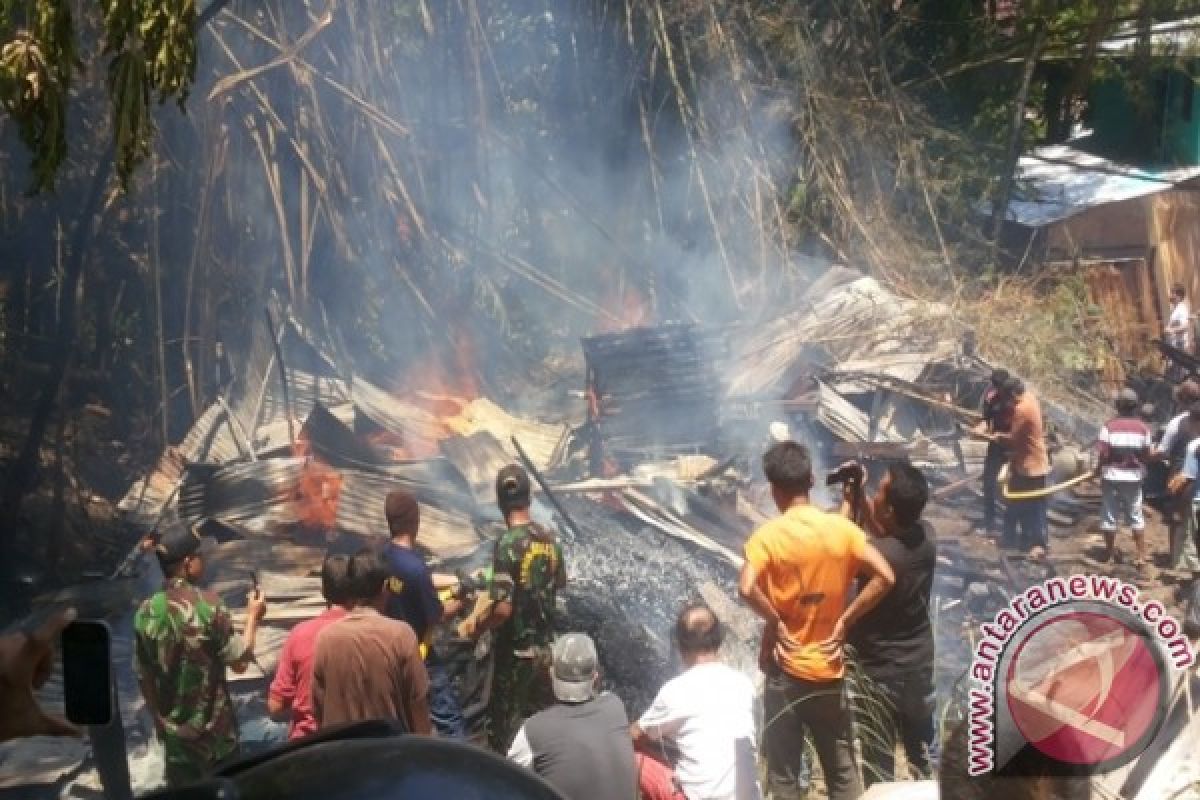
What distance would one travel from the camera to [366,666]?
465 centimetres

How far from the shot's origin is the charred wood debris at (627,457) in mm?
8484

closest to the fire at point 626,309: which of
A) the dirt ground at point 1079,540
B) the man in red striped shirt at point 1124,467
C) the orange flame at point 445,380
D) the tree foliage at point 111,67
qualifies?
the orange flame at point 445,380

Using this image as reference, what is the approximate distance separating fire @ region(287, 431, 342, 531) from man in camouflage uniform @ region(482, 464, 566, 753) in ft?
11.3

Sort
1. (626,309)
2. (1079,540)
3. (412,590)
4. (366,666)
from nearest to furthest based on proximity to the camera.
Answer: (366,666) < (412,590) < (1079,540) < (626,309)

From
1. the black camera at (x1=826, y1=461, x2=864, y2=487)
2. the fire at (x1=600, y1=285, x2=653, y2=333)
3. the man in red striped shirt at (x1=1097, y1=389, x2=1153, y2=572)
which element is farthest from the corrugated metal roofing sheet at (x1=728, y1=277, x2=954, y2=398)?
the black camera at (x1=826, y1=461, x2=864, y2=487)

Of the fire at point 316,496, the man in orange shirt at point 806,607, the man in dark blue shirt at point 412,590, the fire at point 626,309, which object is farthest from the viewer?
the fire at point 626,309

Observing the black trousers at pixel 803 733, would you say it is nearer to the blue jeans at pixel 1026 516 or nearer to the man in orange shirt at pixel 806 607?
the man in orange shirt at pixel 806 607

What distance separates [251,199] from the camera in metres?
11.8

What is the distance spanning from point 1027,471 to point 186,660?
6.87m

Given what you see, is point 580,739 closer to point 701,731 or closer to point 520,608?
point 701,731

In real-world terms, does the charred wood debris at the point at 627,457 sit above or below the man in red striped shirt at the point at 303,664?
below

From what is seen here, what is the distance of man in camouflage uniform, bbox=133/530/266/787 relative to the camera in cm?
494

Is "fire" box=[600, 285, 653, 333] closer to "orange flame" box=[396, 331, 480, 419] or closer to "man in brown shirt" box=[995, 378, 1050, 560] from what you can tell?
"orange flame" box=[396, 331, 480, 419]

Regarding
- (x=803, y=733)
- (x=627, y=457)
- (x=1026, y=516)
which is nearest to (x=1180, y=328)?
(x=1026, y=516)
